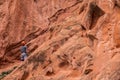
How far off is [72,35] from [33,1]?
50.2 ft

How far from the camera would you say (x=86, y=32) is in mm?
13602

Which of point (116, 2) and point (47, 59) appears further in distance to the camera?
point (47, 59)

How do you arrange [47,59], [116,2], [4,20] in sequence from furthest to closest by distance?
[4,20], [47,59], [116,2]

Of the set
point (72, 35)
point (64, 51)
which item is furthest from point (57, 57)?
point (72, 35)

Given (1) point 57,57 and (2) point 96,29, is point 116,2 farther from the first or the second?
(1) point 57,57

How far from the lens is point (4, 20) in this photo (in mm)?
27984

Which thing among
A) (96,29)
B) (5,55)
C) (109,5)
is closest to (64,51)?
(96,29)

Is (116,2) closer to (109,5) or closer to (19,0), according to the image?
(109,5)

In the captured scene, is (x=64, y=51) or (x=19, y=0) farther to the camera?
(x=19, y=0)

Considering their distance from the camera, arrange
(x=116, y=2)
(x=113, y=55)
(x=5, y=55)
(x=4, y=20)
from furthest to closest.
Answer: (x=4, y=20) → (x=5, y=55) → (x=116, y=2) → (x=113, y=55)

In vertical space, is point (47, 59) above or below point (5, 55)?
above

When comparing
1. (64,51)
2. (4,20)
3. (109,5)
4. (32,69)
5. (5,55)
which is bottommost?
(5,55)

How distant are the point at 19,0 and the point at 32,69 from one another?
15.2 m

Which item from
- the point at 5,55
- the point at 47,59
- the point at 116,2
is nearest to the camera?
the point at 116,2
